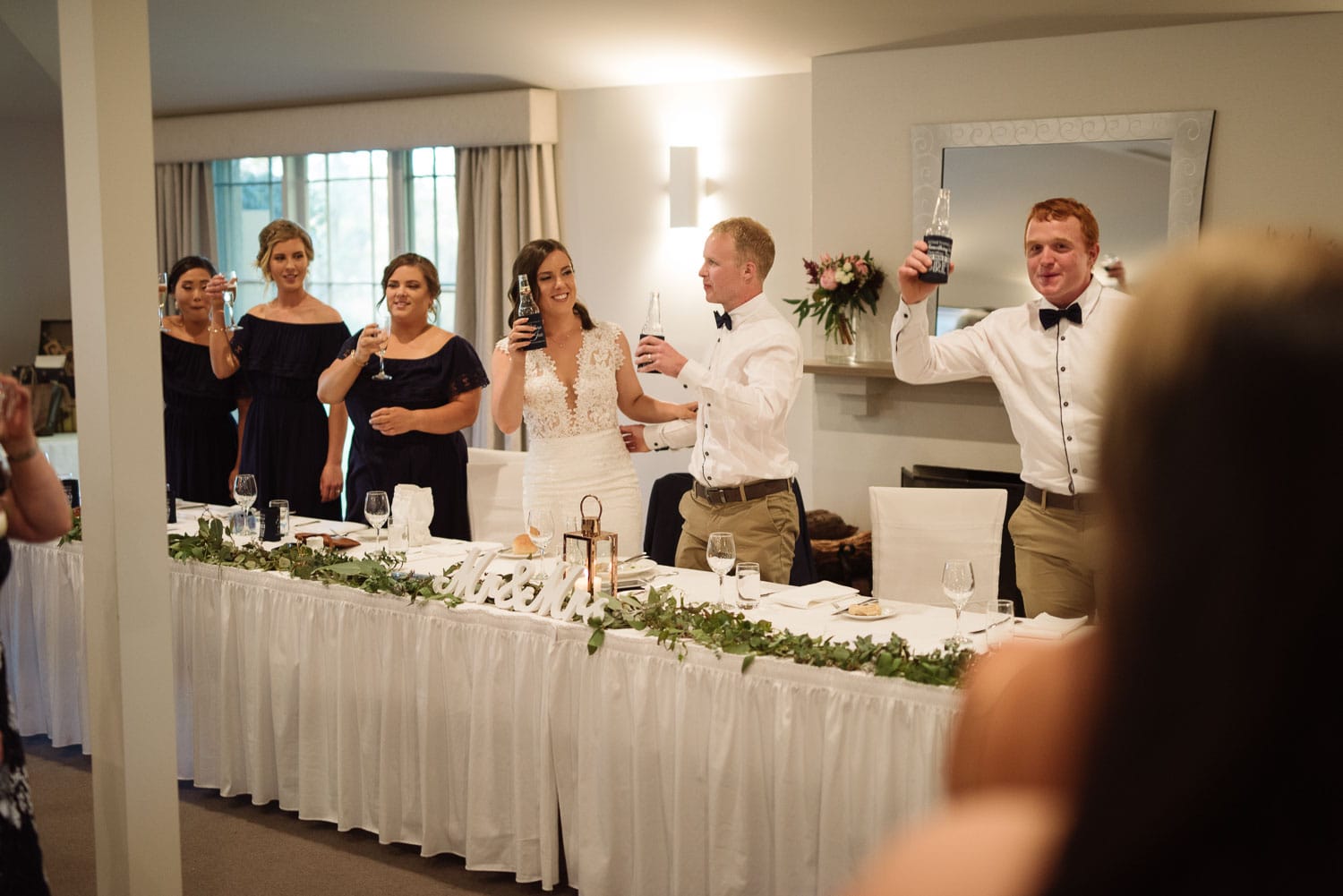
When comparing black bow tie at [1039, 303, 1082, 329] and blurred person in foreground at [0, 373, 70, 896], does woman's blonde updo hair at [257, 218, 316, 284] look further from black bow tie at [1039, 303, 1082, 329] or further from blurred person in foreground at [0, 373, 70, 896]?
blurred person in foreground at [0, 373, 70, 896]

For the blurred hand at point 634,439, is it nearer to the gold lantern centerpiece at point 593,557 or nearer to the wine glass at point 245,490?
the gold lantern centerpiece at point 593,557

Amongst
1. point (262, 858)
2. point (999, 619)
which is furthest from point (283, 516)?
point (999, 619)

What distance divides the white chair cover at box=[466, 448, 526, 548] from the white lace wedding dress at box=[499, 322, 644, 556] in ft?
1.58

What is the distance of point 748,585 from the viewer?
3.22 m

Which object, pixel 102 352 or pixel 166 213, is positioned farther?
pixel 166 213

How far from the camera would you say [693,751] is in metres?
2.96

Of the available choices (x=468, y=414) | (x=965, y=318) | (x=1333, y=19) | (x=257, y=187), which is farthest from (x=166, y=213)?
(x=1333, y=19)

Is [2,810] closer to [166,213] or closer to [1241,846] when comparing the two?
[1241,846]

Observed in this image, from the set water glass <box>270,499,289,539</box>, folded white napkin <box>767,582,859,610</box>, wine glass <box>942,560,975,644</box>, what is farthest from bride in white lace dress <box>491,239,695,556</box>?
wine glass <box>942,560,975,644</box>

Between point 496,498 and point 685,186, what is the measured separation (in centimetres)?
266

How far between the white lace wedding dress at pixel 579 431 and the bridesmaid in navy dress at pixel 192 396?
163 centimetres

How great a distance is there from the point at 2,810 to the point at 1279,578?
2031mm

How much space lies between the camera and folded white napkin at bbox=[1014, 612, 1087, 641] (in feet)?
9.23

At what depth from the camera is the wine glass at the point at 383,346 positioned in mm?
4578
